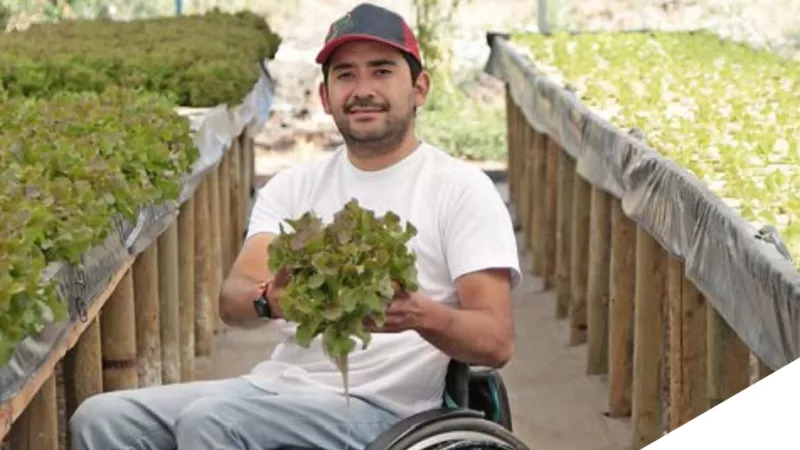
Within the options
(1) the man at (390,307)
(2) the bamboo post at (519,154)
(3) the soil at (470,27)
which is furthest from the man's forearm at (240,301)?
(3) the soil at (470,27)

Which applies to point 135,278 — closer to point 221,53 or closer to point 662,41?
point 221,53

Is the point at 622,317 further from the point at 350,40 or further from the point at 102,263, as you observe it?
the point at 350,40

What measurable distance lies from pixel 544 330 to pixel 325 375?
649cm

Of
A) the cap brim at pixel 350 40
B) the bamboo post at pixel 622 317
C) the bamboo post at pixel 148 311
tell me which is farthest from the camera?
the bamboo post at pixel 622 317

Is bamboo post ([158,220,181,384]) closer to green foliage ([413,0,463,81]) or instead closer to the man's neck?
the man's neck

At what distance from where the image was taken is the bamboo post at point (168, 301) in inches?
310

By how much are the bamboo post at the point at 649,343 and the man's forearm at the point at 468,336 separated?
3632 mm

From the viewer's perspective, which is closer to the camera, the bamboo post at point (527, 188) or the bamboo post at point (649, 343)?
the bamboo post at point (649, 343)

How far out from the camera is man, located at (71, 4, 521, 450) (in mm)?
3648

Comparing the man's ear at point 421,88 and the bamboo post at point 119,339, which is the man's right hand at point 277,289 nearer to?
the man's ear at point 421,88

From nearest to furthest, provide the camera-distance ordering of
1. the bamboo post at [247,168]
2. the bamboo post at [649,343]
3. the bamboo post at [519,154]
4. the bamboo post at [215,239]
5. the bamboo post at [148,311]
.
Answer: the bamboo post at [148,311], the bamboo post at [649,343], the bamboo post at [215,239], the bamboo post at [247,168], the bamboo post at [519,154]

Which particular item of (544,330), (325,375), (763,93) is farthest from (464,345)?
(544,330)

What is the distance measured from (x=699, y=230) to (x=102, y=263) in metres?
2.05

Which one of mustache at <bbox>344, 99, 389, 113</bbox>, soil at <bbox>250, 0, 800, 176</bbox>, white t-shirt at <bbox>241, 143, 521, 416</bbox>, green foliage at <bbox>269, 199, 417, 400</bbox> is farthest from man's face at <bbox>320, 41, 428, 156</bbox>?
soil at <bbox>250, 0, 800, 176</bbox>
